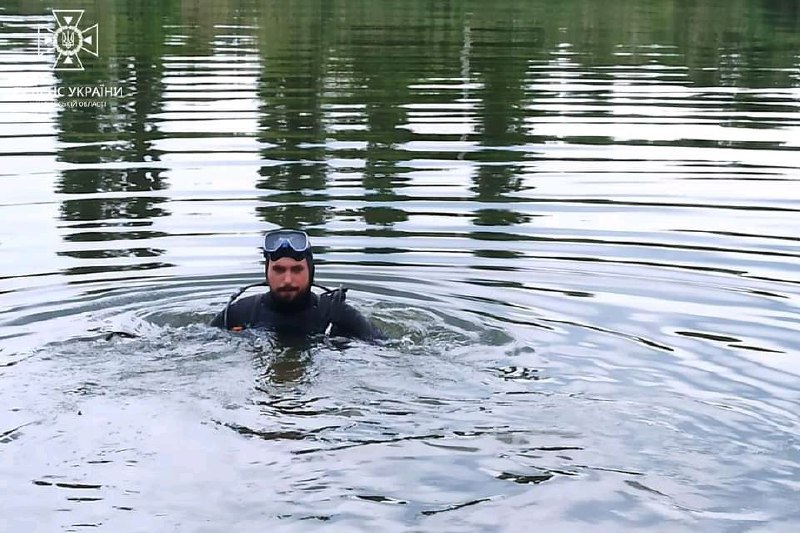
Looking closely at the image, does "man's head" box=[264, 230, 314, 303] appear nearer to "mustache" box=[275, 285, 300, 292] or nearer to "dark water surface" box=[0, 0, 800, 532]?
"mustache" box=[275, 285, 300, 292]

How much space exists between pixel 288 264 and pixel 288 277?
97 millimetres

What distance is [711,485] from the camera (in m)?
7.23

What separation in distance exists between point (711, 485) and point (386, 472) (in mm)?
1716

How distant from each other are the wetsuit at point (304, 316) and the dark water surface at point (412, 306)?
1.06 feet

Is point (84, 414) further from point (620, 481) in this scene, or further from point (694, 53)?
point (694, 53)

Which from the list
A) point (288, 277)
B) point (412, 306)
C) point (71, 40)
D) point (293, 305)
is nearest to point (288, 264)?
point (288, 277)

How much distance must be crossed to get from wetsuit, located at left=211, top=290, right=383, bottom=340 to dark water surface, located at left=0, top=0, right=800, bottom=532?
0.32 m

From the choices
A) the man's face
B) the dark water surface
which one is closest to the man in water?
the man's face

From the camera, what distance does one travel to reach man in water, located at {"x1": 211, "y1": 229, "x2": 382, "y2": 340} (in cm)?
1017

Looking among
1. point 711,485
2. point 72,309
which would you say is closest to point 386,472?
point 711,485

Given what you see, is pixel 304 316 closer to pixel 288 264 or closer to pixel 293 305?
pixel 293 305

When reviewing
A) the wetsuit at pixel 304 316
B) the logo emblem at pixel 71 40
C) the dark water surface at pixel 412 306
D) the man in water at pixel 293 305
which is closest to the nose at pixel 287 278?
the man in water at pixel 293 305

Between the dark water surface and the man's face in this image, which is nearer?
the dark water surface

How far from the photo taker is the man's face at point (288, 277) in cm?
1022
